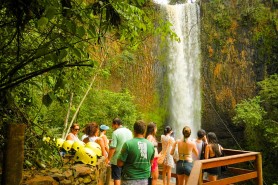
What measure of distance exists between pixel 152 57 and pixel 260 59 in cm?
660

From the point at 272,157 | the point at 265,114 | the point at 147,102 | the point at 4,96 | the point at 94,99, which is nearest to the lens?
the point at 4,96

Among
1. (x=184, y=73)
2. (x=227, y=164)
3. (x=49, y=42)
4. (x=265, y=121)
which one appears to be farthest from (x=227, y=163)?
(x=184, y=73)

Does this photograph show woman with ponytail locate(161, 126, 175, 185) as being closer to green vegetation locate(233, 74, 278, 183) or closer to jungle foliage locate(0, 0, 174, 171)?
jungle foliage locate(0, 0, 174, 171)

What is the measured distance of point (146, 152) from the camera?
3.46 m

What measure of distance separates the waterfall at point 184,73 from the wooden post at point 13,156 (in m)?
16.7

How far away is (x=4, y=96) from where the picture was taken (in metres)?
2.54

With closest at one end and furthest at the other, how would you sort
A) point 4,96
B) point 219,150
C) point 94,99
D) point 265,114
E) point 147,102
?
point 4,96 < point 219,150 < point 94,99 < point 265,114 < point 147,102

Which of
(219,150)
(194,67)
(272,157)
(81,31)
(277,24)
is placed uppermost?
(277,24)

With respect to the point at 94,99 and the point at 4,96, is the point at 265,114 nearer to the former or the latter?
the point at 94,99

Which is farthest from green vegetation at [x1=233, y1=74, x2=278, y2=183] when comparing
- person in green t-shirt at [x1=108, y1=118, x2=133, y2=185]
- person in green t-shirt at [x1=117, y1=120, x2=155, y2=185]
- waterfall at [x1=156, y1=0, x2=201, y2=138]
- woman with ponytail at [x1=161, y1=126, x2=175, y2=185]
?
person in green t-shirt at [x1=117, y1=120, x2=155, y2=185]

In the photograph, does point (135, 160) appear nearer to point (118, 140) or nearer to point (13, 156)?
point (118, 140)

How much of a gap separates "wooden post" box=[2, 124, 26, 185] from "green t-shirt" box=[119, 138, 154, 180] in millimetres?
1415

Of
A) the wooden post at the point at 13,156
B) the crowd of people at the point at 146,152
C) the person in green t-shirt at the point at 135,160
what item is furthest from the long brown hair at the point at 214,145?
the wooden post at the point at 13,156

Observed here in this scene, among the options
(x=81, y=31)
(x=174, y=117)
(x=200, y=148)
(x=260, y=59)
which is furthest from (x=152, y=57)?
(x=81, y=31)
